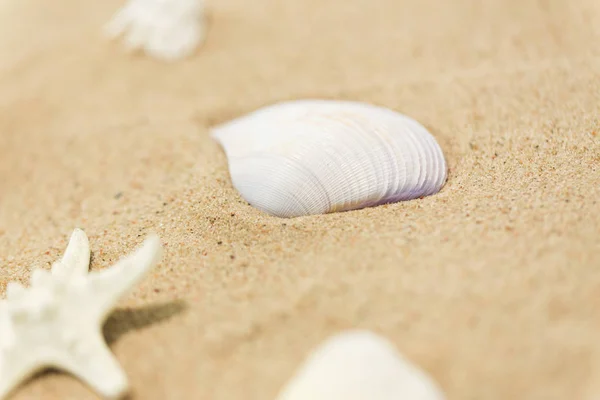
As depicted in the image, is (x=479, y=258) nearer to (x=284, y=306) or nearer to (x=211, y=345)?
(x=284, y=306)

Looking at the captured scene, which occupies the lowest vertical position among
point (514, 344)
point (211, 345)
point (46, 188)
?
point (46, 188)

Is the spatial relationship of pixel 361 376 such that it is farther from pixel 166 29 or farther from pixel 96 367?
pixel 166 29

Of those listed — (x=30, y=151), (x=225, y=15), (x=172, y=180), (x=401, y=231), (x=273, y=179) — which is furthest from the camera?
(x=225, y=15)

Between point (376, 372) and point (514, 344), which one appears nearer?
point (376, 372)

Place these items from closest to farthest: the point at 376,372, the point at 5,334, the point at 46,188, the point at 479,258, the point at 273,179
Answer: the point at 376,372 → the point at 5,334 → the point at 479,258 → the point at 273,179 → the point at 46,188

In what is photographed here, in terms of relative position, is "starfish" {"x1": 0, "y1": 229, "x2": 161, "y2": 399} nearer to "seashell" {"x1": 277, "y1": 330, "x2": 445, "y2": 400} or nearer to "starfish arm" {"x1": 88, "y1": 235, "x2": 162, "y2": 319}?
"starfish arm" {"x1": 88, "y1": 235, "x2": 162, "y2": 319}

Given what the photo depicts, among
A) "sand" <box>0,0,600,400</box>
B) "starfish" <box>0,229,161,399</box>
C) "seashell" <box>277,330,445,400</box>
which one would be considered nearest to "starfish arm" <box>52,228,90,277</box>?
"sand" <box>0,0,600,400</box>

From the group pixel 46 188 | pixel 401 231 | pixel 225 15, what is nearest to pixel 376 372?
pixel 401 231
